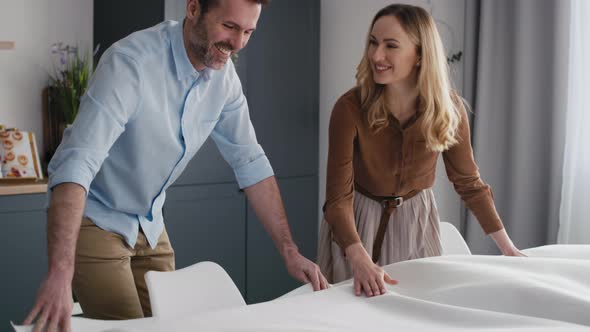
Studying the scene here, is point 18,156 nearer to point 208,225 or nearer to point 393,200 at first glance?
point 208,225

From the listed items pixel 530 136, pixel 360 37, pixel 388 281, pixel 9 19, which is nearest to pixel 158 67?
pixel 388 281

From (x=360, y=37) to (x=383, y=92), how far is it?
224 cm

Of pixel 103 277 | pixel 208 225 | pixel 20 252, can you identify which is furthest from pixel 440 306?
pixel 208 225

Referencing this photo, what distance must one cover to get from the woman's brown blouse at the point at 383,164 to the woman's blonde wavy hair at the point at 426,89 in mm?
36

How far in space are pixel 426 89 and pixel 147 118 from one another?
0.85m

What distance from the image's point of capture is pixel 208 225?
3764 millimetres

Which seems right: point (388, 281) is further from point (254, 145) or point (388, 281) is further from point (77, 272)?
point (77, 272)

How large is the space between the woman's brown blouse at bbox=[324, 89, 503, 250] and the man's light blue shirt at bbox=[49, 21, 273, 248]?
237 mm

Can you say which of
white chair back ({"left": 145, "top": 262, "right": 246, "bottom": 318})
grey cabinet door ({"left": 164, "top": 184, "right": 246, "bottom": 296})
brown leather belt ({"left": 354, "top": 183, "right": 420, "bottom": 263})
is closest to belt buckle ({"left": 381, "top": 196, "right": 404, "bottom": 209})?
brown leather belt ({"left": 354, "top": 183, "right": 420, "bottom": 263})

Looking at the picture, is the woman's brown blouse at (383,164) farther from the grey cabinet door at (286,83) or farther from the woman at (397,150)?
the grey cabinet door at (286,83)

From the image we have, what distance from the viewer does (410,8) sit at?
2.23m

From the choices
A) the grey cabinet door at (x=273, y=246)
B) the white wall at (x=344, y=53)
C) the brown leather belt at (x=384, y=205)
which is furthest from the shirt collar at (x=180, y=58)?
the white wall at (x=344, y=53)

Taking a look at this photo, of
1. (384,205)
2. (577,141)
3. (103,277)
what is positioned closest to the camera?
(103,277)

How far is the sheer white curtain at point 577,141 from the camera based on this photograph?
A: 3.58m
